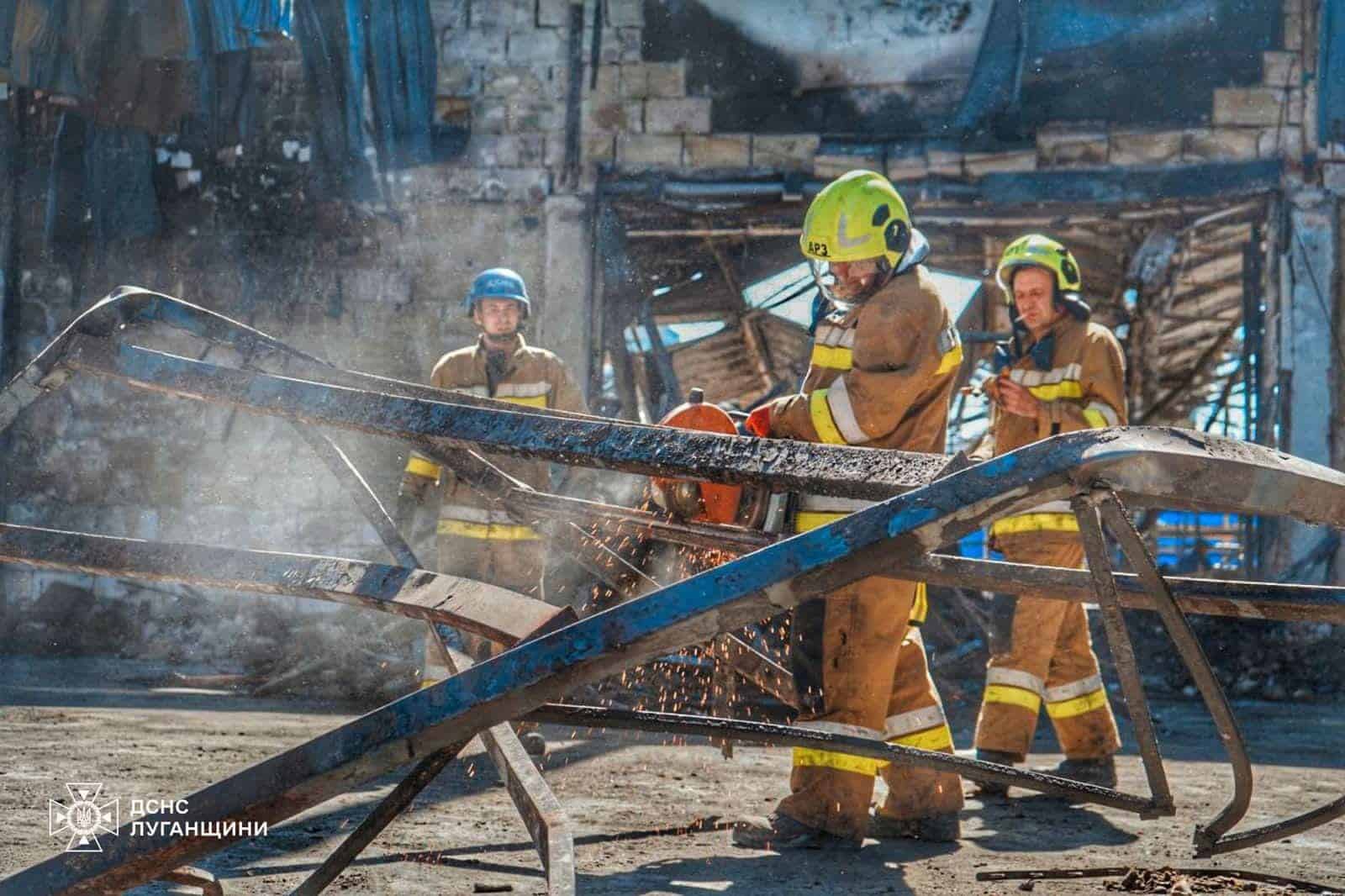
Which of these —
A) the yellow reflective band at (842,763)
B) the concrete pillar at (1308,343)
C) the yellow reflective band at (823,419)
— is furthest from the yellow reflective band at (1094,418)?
the concrete pillar at (1308,343)

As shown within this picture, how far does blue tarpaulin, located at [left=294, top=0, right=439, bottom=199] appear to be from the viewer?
30.6 ft

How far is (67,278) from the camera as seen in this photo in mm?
9516

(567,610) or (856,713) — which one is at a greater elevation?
(567,610)

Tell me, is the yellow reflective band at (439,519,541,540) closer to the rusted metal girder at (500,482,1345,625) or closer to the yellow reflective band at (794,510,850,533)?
the yellow reflective band at (794,510,850,533)

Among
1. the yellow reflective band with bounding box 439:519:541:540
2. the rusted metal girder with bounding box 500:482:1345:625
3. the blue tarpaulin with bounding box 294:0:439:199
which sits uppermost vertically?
the blue tarpaulin with bounding box 294:0:439:199

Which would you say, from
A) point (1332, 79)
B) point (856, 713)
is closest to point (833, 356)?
point (856, 713)

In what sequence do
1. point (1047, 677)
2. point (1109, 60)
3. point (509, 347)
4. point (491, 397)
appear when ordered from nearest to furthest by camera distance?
point (1047, 677)
point (491, 397)
point (509, 347)
point (1109, 60)

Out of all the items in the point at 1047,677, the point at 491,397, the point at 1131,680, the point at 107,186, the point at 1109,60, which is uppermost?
the point at 1109,60

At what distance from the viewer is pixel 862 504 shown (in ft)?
12.4

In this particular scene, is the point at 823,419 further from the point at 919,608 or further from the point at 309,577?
the point at 309,577

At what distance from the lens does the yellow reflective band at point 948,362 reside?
384cm

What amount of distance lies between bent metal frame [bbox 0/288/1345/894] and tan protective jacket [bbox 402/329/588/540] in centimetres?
304

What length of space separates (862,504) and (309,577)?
1.77 m

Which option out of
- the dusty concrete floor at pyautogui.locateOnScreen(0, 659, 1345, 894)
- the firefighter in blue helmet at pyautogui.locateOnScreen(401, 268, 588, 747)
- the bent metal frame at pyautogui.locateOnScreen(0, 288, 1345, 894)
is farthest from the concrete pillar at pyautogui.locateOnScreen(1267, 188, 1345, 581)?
the bent metal frame at pyautogui.locateOnScreen(0, 288, 1345, 894)
